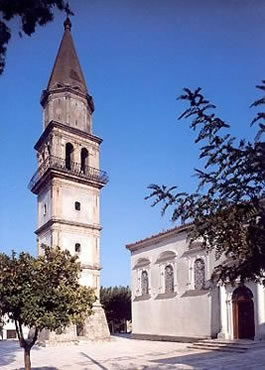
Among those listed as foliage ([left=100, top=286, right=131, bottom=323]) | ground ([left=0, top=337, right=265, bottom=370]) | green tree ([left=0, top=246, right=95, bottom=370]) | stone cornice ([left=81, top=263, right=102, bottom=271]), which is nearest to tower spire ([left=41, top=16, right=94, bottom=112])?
stone cornice ([left=81, top=263, right=102, bottom=271])

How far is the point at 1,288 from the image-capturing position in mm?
12047

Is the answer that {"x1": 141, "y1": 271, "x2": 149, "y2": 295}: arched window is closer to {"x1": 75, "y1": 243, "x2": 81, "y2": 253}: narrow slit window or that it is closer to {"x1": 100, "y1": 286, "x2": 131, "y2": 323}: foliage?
{"x1": 75, "y1": 243, "x2": 81, "y2": 253}: narrow slit window

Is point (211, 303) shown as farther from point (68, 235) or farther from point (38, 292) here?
point (38, 292)

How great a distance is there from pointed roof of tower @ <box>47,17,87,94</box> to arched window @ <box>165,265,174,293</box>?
14.8 meters

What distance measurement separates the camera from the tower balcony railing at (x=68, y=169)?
1209 inches

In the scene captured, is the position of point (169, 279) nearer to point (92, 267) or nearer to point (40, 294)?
point (92, 267)

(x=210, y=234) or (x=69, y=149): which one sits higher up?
(x=69, y=149)

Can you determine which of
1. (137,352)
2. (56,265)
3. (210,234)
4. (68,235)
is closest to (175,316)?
(137,352)

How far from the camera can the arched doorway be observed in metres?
23.1

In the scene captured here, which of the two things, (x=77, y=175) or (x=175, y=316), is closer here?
(x=175, y=316)

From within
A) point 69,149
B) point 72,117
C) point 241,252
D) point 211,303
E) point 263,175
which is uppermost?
point 72,117

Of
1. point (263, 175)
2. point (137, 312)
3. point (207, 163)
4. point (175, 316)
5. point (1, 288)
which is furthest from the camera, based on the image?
point (137, 312)

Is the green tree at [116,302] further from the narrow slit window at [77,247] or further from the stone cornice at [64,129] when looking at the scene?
the stone cornice at [64,129]

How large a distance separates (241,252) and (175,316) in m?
23.4
